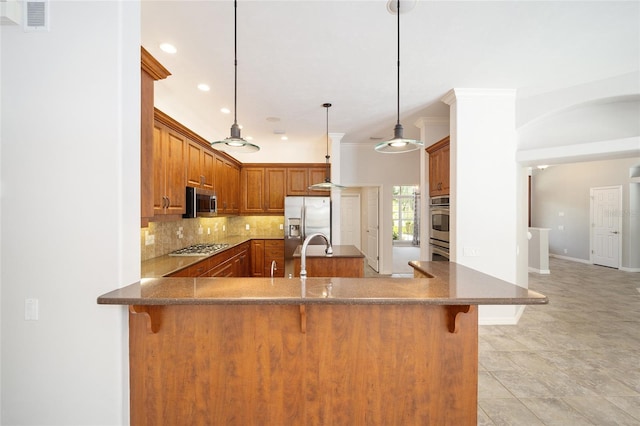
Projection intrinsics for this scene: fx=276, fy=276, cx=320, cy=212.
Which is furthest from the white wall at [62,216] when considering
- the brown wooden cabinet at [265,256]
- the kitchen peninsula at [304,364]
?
the brown wooden cabinet at [265,256]

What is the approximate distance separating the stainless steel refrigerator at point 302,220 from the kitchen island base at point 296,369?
362 cm

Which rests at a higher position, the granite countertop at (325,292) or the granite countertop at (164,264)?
the granite countertop at (325,292)

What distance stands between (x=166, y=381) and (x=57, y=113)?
1.61 metres

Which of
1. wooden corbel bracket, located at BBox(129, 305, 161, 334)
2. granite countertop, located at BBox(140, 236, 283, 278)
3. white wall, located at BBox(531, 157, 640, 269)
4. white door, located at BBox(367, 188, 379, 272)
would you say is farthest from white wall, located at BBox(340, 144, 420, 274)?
white wall, located at BBox(531, 157, 640, 269)

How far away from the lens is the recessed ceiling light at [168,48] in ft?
7.95

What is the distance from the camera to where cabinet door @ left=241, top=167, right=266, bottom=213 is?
5820 mm

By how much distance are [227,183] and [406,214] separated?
8.99 metres

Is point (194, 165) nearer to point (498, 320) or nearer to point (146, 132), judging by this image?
point (146, 132)

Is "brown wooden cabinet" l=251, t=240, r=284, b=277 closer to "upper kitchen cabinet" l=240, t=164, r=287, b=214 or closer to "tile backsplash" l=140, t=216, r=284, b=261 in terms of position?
"tile backsplash" l=140, t=216, r=284, b=261

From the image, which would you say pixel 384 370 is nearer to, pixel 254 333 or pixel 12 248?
pixel 254 333

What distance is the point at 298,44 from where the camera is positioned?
2.43 meters

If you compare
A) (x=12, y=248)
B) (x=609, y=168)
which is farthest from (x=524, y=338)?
(x=609, y=168)

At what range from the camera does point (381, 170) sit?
5.96 m

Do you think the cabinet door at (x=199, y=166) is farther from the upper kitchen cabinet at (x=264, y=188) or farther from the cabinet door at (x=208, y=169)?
the upper kitchen cabinet at (x=264, y=188)
